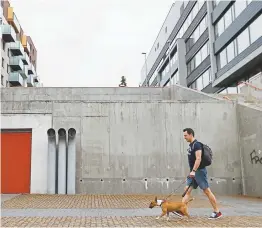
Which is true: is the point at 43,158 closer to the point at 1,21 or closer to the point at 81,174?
the point at 81,174

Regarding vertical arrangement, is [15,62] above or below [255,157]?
above

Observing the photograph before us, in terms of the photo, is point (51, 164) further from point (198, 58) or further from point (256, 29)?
point (198, 58)

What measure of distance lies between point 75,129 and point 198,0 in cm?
3507

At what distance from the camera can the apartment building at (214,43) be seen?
30188 mm

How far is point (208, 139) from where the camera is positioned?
14.5 m

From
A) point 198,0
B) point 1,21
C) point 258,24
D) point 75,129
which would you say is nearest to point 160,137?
point 75,129

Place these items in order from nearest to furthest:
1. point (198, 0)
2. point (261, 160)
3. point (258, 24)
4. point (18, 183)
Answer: point (261, 160) → point (18, 183) → point (258, 24) → point (198, 0)

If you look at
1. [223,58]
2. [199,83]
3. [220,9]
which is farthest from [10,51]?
[223,58]

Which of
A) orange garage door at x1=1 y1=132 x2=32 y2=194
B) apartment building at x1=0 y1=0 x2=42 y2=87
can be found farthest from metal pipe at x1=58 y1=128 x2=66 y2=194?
apartment building at x1=0 y1=0 x2=42 y2=87

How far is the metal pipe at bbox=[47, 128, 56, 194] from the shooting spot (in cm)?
1373

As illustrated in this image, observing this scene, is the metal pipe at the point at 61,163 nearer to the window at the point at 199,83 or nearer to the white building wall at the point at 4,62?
the window at the point at 199,83

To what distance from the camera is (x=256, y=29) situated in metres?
29.3

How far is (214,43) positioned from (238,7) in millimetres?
6148

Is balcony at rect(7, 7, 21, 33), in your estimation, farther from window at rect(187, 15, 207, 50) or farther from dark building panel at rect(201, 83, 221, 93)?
dark building panel at rect(201, 83, 221, 93)
